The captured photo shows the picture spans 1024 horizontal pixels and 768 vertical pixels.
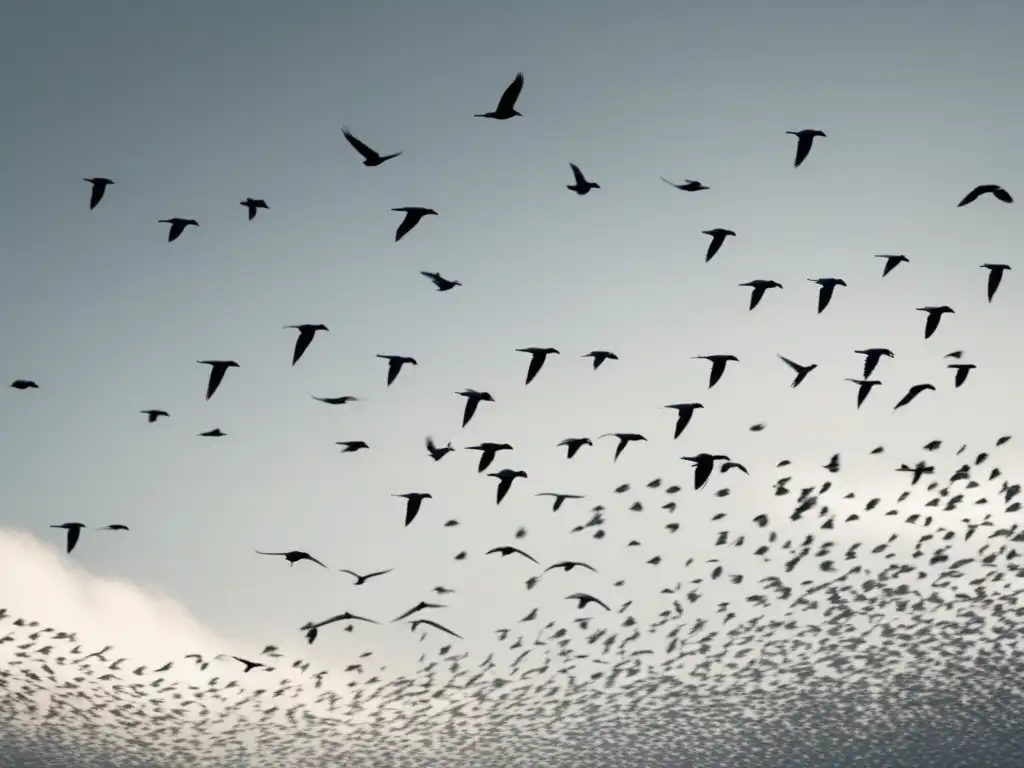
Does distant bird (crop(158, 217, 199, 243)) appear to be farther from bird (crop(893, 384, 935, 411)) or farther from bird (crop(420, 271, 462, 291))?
bird (crop(893, 384, 935, 411))

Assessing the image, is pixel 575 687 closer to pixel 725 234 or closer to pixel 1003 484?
pixel 1003 484

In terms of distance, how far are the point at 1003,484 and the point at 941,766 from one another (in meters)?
35.3

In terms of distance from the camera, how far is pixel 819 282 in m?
17.1

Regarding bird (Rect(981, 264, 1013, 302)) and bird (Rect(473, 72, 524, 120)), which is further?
bird (Rect(981, 264, 1013, 302))

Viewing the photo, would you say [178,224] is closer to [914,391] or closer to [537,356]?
[537,356]

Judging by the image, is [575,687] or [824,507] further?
[575,687]

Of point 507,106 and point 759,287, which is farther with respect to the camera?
point 759,287

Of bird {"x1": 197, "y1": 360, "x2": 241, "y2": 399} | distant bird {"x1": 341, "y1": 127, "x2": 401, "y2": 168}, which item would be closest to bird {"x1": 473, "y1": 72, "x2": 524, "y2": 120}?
distant bird {"x1": 341, "y1": 127, "x2": 401, "y2": 168}

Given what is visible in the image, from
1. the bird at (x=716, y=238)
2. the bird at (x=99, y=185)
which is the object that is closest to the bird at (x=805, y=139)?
the bird at (x=716, y=238)

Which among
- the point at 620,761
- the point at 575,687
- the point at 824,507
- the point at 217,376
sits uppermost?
the point at 824,507

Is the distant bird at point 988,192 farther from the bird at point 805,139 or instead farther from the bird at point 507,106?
the bird at point 507,106

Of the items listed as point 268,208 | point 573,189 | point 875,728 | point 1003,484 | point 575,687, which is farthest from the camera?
point 875,728

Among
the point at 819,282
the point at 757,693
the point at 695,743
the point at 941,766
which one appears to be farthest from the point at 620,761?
the point at 819,282

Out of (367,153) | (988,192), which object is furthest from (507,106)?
(988,192)
